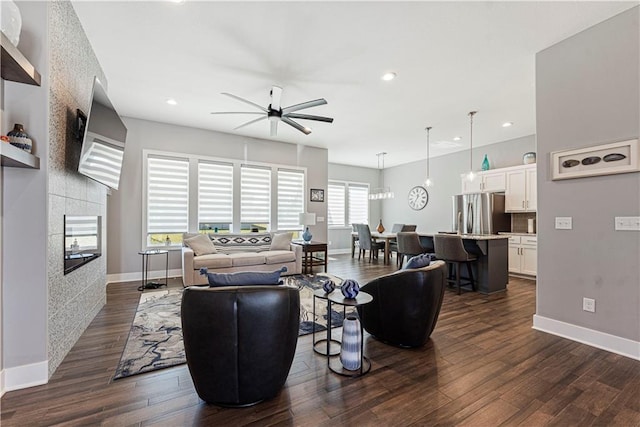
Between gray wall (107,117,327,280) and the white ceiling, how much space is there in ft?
1.60

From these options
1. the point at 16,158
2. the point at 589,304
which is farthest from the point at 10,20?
the point at 589,304

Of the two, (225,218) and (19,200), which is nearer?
(19,200)

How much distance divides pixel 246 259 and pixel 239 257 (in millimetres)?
126

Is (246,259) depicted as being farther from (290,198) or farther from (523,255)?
(523,255)

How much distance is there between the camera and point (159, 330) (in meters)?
2.93

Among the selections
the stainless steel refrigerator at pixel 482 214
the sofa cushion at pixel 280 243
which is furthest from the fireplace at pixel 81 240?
the stainless steel refrigerator at pixel 482 214

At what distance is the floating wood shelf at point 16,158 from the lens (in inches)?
64.3

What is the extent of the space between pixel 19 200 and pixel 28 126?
0.54 m

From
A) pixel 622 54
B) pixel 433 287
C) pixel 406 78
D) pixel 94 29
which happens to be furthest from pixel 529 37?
pixel 94 29

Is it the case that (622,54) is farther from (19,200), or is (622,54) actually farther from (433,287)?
(19,200)

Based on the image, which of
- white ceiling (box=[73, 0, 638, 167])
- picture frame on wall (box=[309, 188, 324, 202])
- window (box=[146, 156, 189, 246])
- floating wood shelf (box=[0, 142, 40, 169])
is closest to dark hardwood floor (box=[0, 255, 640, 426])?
floating wood shelf (box=[0, 142, 40, 169])

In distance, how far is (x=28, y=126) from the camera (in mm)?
2018

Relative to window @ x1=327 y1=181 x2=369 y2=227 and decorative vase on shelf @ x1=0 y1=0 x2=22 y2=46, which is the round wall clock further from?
decorative vase on shelf @ x1=0 y1=0 x2=22 y2=46

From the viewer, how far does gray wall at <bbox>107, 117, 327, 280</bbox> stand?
16.5 ft
